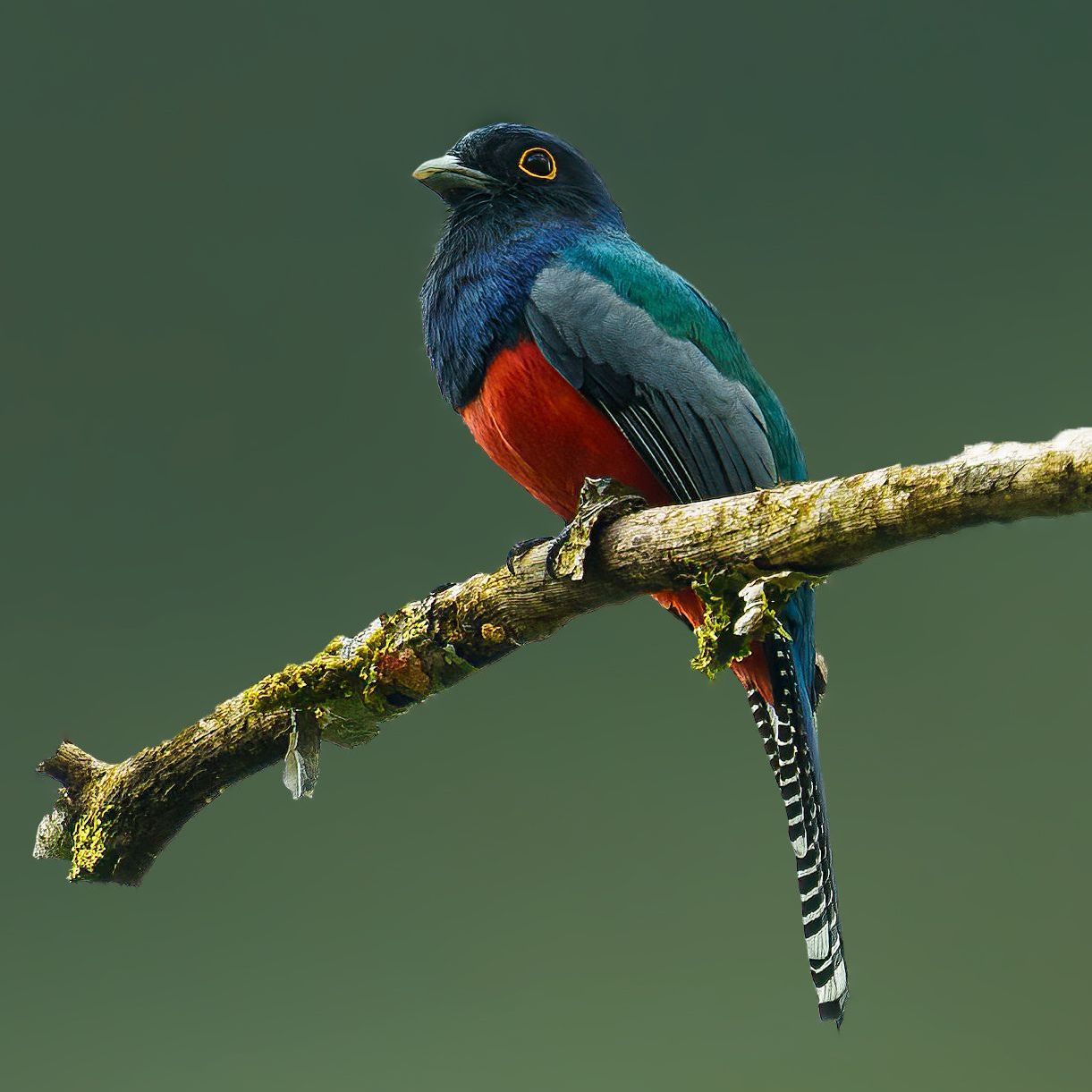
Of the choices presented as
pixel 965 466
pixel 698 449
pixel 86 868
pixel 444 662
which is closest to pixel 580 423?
pixel 698 449

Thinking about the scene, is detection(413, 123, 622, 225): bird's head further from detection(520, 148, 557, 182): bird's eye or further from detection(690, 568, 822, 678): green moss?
detection(690, 568, 822, 678): green moss

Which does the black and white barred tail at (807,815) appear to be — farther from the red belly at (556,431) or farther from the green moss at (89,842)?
the green moss at (89,842)

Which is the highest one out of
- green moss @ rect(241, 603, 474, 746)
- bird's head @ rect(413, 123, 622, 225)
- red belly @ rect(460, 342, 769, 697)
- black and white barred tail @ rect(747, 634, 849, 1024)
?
bird's head @ rect(413, 123, 622, 225)

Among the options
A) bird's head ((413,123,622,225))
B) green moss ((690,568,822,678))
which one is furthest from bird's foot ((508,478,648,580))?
bird's head ((413,123,622,225))

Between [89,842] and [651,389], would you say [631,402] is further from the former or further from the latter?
[89,842]

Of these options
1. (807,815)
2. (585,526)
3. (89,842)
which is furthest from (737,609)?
(89,842)
